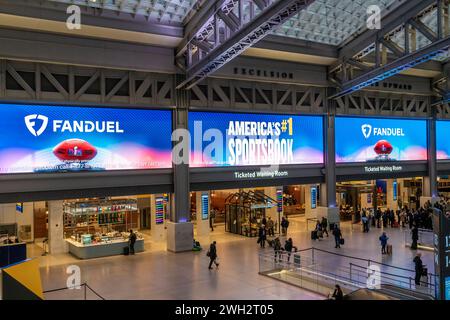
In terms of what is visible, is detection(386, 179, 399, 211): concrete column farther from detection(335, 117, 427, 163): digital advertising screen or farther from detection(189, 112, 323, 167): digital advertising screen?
detection(189, 112, 323, 167): digital advertising screen

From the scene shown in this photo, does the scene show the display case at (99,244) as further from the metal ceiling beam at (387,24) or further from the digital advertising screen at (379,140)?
the metal ceiling beam at (387,24)

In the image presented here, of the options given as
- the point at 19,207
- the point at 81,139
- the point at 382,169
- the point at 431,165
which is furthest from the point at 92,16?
the point at 431,165

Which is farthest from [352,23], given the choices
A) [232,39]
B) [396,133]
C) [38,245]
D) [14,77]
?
[38,245]

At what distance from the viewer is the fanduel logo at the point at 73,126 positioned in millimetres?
18375

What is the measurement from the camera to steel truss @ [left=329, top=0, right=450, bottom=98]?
18.4 metres

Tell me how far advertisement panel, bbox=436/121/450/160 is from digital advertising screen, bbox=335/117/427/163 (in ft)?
6.12

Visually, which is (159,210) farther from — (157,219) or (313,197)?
(313,197)

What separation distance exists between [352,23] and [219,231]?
14567 millimetres

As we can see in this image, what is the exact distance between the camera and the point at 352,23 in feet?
73.9

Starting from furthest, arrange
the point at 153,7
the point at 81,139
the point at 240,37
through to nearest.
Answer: the point at 81,139
the point at 153,7
the point at 240,37

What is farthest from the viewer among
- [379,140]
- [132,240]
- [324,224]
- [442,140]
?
[442,140]

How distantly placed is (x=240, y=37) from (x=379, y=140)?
18.4m

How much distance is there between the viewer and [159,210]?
2348 centimetres

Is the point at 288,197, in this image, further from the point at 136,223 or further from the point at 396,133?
the point at 136,223
